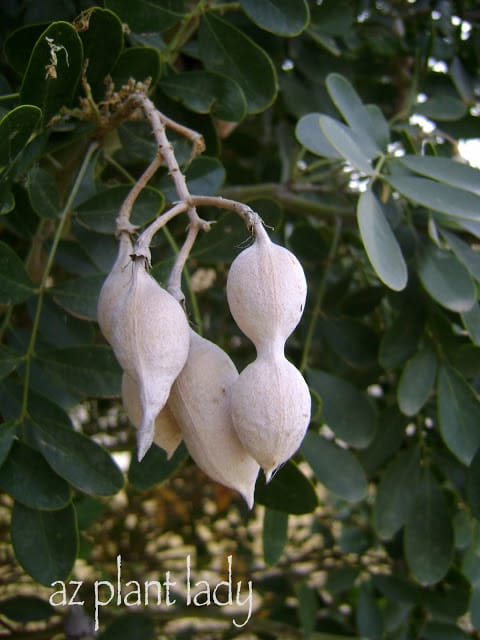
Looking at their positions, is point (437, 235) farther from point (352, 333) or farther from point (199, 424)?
point (199, 424)

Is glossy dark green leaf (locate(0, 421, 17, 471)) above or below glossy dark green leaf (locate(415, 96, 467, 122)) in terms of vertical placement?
below

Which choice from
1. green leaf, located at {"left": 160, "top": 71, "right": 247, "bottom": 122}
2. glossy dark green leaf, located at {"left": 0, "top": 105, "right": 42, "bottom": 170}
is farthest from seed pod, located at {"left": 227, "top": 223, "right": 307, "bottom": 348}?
green leaf, located at {"left": 160, "top": 71, "right": 247, "bottom": 122}

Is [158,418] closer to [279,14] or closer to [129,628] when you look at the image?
[279,14]

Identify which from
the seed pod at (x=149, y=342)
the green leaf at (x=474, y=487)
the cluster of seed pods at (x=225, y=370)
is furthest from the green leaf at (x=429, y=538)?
the seed pod at (x=149, y=342)

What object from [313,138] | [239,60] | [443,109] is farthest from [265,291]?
[443,109]

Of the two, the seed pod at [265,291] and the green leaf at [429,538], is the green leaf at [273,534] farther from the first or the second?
the seed pod at [265,291]

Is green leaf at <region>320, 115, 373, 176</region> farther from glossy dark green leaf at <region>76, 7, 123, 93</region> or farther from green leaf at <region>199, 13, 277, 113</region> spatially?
glossy dark green leaf at <region>76, 7, 123, 93</region>
